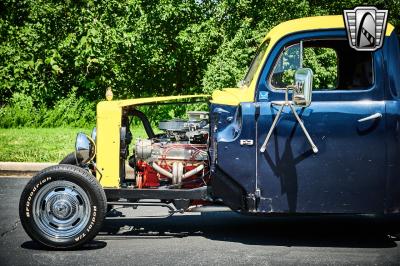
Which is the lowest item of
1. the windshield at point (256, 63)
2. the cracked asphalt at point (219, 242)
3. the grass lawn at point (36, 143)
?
the cracked asphalt at point (219, 242)

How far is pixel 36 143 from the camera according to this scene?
11.8 meters

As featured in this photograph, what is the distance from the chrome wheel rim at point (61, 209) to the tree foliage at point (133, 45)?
10509 millimetres

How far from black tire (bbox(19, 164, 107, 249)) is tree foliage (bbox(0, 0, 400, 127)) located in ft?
34.5

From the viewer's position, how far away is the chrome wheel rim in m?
4.95

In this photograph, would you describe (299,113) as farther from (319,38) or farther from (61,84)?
(61,84)

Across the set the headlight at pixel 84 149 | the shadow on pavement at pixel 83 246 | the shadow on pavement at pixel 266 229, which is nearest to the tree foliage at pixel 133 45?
the shadow on pavement at pixel 266 229

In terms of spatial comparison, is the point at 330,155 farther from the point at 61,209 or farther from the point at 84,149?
the point at 61,209

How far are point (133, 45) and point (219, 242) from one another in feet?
38.0

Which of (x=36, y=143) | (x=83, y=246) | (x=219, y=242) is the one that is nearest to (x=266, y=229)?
(x=219, y=242)

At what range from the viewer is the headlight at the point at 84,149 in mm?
5379

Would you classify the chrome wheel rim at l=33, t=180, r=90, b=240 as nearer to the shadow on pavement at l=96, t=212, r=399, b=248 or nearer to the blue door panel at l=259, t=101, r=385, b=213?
the shadow on pavement at l=96, t=212, r=399, b=248

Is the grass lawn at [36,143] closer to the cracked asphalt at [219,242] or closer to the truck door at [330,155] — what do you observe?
the cracked asphalt at [219,242]

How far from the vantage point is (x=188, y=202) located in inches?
204

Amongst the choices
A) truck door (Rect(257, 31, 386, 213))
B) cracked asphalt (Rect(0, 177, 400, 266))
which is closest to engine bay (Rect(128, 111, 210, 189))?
cracked asphalt (Rect(0, 177, 400, 266))
